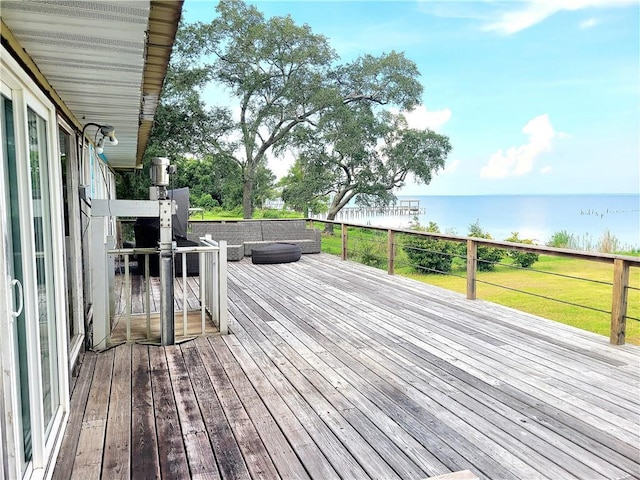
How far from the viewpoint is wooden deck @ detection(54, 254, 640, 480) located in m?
2.06

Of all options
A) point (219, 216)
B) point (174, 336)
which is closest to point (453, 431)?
point (174, 336)

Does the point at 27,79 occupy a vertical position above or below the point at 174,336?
above

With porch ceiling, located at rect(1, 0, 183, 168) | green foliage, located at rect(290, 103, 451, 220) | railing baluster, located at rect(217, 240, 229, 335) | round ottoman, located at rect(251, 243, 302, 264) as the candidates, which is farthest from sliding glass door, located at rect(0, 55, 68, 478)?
green foliage, located at rect(290, 103, 451, 220)

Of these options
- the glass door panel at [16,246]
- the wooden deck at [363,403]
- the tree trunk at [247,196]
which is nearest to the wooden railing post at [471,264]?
the wooden deck at [363,403]

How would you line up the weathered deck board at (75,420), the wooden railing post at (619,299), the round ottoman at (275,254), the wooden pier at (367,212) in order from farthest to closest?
the wooden pier at (367,212), the round ottoman at (275,254), the wooden railing post at (619,299), the weathered deck board at (75,420)

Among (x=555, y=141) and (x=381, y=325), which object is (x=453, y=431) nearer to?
(x=381, y=325)

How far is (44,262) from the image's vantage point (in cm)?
228

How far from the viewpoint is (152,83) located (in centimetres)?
296

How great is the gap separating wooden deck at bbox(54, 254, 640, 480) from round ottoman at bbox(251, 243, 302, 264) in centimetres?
379

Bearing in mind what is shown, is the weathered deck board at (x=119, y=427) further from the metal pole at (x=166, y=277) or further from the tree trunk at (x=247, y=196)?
the tree trunk at (x=247, y=196)

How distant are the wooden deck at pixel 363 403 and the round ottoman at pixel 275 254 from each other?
3.79 m

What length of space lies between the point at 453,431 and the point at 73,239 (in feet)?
9.95

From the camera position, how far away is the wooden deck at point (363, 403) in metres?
2.06

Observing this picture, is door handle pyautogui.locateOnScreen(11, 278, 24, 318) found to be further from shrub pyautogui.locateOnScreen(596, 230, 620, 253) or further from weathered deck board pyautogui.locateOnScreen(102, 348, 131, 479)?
shrub pyautogui.locateOnScreen(596, 230, 620, 253)
